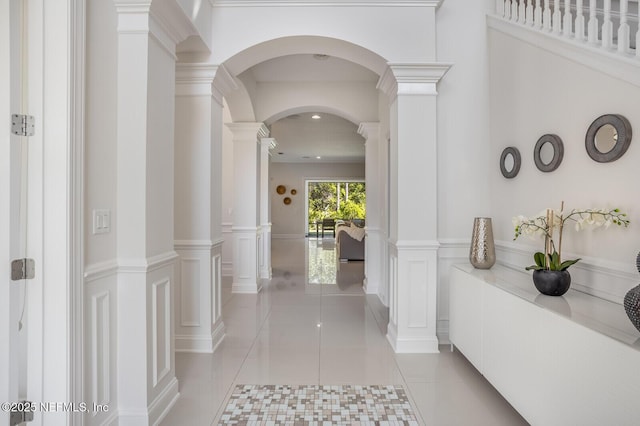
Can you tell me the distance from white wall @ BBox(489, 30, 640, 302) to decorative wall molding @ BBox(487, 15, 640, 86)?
3 centimetres

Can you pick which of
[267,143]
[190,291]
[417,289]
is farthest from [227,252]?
[417,289]

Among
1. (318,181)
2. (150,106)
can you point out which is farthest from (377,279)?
(318,181)

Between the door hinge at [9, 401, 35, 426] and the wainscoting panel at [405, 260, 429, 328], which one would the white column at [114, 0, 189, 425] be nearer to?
the door hinge at [9, 401, 35, 426]

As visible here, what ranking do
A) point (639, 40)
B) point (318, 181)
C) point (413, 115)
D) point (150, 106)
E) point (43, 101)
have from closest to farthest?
1. point (43, 101)
2. point (639, 40)
3. point (150, 106)
4. point (413, 115)
5. point (318, 181)

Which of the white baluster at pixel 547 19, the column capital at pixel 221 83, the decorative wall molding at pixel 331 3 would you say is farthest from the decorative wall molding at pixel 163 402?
the white baluster at pixel 547 19

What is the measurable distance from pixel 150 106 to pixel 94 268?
92 cm

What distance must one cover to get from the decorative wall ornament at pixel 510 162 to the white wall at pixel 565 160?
44mm

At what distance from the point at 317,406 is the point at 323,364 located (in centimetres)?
60

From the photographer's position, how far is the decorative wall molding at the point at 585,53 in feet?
6.02

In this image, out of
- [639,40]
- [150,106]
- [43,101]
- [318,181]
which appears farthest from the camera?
[318,181]

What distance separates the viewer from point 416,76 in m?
3.14

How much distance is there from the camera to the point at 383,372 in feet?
9.11

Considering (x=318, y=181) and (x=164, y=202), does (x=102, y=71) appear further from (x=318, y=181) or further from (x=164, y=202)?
(x=318, y=181)

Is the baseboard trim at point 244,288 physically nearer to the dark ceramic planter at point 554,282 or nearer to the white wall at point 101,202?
the white wall at point 101,202
